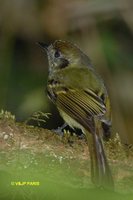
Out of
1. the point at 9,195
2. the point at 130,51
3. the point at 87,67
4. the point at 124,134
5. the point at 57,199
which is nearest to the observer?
the point at 57,199

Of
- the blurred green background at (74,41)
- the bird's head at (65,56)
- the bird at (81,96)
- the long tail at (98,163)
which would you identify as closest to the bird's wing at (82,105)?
the bird at (81,96)

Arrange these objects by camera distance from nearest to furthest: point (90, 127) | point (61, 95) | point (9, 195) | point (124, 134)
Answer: point (9, 195) < point (90, 127) < point (61, 95) < point (124, 134)

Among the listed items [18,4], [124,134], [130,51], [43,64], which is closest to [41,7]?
[18,4]

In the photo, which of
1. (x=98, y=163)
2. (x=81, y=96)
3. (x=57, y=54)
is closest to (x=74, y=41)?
(x=57, y=54)

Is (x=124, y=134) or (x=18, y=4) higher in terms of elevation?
(x=18, y=4)

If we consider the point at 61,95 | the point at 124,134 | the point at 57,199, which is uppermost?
the point at 124,134

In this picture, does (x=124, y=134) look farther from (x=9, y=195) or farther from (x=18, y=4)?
(x=9, y=195)

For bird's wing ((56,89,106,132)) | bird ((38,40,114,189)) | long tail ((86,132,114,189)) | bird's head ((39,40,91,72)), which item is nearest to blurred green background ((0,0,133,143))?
bird's head ((39,40,91,72))

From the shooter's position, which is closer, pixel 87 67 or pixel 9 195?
pixel 9 195

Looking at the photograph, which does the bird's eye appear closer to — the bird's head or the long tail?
the bird's head
